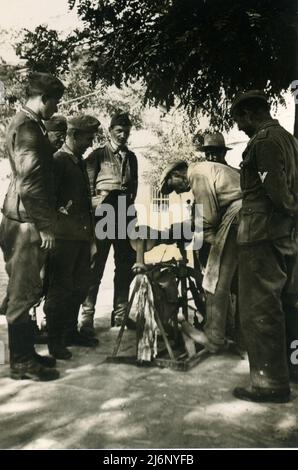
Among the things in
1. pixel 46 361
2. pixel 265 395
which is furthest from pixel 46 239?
pixel 265 395

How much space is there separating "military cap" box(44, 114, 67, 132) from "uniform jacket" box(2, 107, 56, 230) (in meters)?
0.57

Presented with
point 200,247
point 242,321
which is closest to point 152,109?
point 200,247

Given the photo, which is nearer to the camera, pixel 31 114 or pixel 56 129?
pixel 31 114

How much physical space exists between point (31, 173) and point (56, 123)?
852 mm

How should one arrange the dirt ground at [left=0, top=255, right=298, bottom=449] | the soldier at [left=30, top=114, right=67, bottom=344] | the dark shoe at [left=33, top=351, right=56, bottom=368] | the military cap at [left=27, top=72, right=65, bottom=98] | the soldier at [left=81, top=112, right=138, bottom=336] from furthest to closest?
the soldier at [left=81, top=112, right=138, bottom=336] → the soldier at [left=30, top=114, right=67, bottom=344] → the dark shoe at [left=33, top=351, right=56, bottom=368] → the military cap at [left=27, top=72, right=65, bottom=98] → the dirt ground at [left=0, top=255, right=298, bottom=449]

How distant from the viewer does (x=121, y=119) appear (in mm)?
4254

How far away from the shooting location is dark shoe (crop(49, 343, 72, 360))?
13.0 feet

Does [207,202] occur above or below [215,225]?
above

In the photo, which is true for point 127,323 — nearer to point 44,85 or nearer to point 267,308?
point 267,308

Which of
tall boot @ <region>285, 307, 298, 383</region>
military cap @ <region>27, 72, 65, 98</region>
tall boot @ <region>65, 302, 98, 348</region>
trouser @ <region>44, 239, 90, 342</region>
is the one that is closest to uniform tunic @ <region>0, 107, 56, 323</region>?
military cap @ <region>27, 72, 65, 98</region>

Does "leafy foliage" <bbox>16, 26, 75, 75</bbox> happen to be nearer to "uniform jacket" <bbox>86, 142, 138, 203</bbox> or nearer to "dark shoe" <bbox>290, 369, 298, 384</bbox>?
"uniform jacket" <bbox>86, 142, 138, 203</bbox>

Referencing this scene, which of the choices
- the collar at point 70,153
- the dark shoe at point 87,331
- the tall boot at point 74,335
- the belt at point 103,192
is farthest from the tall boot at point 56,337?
the collar at point 70,153

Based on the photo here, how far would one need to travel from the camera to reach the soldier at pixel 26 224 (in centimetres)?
349

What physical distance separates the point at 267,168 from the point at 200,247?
51.2 inches
